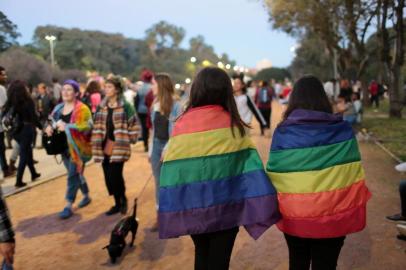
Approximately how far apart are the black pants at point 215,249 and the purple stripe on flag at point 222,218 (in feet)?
0.25

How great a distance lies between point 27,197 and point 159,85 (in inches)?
134

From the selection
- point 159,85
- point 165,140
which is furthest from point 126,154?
point 159,85

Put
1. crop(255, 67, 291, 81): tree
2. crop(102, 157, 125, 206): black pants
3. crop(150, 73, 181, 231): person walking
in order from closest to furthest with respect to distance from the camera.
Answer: crop(150, 73, 181, 231): person walking → crop(102, 157, 125, 206): black pants → crop(255, 67, 291, 81): tree

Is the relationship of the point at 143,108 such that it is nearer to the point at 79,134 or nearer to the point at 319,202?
the point at 79,134

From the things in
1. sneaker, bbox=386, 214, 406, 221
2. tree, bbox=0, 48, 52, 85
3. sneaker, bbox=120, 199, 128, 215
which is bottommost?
sneaker, bbox=386, 214, 406, 221

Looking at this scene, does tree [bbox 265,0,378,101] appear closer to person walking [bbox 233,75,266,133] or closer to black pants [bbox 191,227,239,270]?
person walking [bbox 233,75,266,133]

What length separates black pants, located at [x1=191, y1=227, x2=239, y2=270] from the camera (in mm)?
2762

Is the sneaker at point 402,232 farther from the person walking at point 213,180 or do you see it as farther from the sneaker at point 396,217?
the person walking at point 213,180

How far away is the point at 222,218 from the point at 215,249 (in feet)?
0.71

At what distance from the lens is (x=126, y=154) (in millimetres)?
5668

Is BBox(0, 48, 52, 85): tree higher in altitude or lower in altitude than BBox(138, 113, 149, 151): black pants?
higher

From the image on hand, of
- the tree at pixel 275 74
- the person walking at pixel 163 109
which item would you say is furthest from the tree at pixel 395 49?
the tree at pixel 275 74

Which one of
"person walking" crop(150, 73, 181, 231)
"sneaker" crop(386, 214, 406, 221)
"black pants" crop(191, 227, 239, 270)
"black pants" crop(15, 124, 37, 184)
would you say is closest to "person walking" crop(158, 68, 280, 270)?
"black pants" crop(191, 227, 239, 270)

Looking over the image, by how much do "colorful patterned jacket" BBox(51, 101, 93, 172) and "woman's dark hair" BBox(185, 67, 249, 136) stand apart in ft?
11.5
